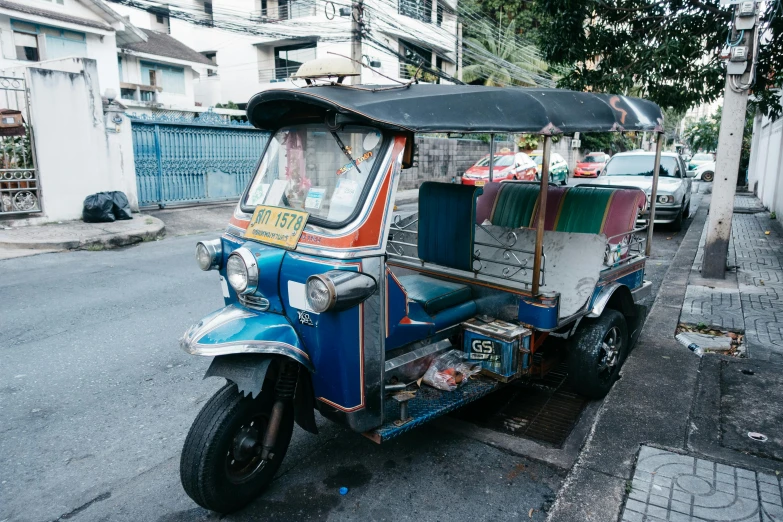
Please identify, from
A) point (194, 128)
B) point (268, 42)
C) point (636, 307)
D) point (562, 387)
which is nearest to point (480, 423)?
point (562, 387)

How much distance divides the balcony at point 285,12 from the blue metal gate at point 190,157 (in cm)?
1352

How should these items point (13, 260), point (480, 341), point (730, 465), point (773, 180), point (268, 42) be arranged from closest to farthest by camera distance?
1. point (730, 465)
2. point (480, 341)
3. point (13, 260)
4. point (773, 180)
5. point (268, 42)

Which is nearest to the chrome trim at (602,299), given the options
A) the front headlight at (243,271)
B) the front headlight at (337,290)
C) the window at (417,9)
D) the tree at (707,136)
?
the front headlight at (337,290)

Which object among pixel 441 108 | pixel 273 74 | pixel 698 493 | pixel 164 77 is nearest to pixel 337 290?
pixel 441 108

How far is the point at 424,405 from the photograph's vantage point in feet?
10.7

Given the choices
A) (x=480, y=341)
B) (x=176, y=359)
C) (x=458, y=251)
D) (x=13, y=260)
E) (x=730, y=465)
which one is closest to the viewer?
(x=730, y=465)

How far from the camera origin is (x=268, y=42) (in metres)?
28.4

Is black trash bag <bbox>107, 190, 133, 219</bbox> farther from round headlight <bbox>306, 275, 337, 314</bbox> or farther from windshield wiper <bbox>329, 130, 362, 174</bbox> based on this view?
round headlight <bbox>306, 275, 337, 314</bbox>

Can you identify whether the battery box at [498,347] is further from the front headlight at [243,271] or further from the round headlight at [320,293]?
the front headlight at [243,271]

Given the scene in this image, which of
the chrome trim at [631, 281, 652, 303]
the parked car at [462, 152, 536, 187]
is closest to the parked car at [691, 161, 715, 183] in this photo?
the parked car at [462, 152, 536, 187]

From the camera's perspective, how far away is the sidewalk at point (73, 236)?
9.30 meters

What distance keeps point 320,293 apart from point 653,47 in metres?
6.88

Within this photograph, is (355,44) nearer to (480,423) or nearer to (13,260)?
(13,260)

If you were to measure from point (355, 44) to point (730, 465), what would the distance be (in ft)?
46.5
